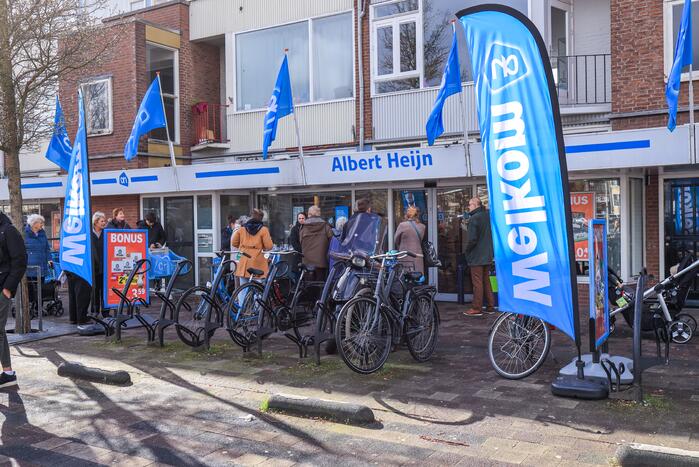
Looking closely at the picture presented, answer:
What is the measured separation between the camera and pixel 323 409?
221 inches

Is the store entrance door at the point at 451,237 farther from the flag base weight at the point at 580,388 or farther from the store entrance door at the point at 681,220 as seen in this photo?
the flag base weight at the point at 580,388

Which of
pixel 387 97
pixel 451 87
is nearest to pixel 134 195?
pixel 387 97

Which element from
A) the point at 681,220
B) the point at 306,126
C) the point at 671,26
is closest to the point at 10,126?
the point at 306,126

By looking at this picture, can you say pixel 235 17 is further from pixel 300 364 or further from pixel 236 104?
pixel 300 364

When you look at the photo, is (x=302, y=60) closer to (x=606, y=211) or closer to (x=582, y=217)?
(x=582, y=217)

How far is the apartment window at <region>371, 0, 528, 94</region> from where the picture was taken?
1399 cm

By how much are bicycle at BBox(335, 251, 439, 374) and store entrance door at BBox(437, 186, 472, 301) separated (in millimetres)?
5282

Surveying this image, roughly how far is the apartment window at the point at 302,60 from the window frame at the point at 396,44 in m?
0.62

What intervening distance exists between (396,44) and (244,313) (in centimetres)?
850

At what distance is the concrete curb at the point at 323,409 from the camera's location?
5.48 meters

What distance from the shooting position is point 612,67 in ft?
39.4

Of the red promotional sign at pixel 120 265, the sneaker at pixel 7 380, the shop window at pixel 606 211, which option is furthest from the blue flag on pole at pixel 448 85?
the sneaker at pixel 7 380

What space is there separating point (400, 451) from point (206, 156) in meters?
14.2

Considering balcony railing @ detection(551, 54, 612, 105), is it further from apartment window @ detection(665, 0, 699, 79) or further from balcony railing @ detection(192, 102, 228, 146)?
balcony railing @ detection(192, 102, 228, 146)
